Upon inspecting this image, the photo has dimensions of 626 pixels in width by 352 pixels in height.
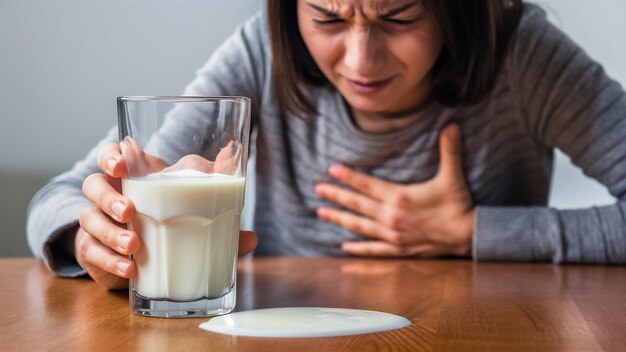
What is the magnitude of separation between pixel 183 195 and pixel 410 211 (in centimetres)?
71

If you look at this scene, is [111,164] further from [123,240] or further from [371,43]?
[371,43]

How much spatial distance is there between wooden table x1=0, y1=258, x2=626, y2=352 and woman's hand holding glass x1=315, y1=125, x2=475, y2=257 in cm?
14

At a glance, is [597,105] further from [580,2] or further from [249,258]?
[580,2]

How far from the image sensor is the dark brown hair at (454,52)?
1.32 meters

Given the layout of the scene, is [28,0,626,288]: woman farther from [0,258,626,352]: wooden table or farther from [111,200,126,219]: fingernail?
[111,200,126,219]: fingernail

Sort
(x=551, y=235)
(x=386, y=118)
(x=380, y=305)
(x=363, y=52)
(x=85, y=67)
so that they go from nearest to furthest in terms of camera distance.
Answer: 1. (x=380, y=305)
2. (x=363, y=52)
3. (x=551, y=235)
4. (x=386, y=118)
5. (x=85, y=67)

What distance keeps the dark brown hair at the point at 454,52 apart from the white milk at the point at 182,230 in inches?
23.6

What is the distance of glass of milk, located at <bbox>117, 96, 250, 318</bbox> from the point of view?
2.48 ft

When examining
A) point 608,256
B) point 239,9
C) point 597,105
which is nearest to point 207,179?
point 608,256

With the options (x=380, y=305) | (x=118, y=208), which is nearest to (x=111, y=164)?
(x=118, y=208)

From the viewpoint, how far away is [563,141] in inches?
57.4

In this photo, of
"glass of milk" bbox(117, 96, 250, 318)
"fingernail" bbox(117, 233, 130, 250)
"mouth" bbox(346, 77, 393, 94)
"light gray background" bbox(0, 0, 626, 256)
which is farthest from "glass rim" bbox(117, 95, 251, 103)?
"light gray background" bbox(0, 0, 626, 256)

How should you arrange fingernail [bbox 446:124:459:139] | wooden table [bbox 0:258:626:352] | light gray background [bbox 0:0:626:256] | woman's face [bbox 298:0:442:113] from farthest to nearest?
light gray background [bbox 0:0:626:256]
fingernail [bbox 446:124:459:139]
woman's face [bbox 298:0:442:113]
wooden table [bbox 0:258:626:352]

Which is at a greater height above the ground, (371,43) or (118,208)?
(371,43)
